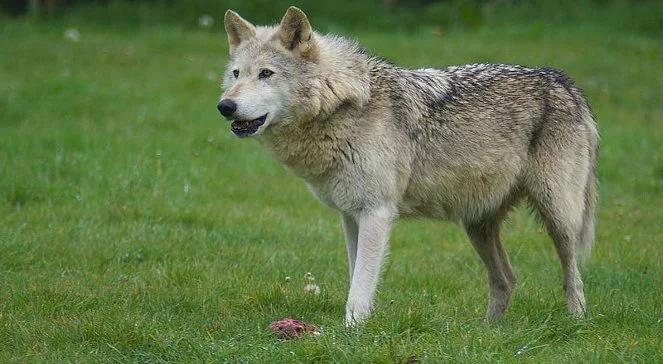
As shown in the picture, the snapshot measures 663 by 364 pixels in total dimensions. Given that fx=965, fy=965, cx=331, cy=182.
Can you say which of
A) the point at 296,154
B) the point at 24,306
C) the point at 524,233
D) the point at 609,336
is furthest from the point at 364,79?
the point at 524,233

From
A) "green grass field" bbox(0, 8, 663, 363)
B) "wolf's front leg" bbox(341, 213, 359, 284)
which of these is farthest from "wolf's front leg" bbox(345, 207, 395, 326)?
"wolf's front leg" bbox(341, 213, 359, 284)

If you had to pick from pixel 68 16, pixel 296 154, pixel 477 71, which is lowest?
pixel 68 16

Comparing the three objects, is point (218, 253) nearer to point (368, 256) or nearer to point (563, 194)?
point (368, 256)

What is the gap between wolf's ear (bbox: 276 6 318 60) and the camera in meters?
5.62

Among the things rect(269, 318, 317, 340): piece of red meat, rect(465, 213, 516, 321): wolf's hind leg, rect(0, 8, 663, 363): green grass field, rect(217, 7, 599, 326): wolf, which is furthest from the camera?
rect(465, 213, 516, 321): wolf's hind leg

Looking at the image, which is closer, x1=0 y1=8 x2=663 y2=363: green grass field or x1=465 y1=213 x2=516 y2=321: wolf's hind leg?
x1=0 y1=8 x2=663 y2=363: green grass field

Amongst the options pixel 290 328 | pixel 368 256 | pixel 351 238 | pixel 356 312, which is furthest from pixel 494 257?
pixel 290 328

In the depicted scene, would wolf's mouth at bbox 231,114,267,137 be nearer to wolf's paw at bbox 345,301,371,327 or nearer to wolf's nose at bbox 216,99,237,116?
wolf's nose at bbox 216,99,237,116

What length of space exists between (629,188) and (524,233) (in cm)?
233

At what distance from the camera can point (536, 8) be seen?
1930cm

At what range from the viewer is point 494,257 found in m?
6.42

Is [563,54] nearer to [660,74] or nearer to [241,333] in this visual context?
[660,74]

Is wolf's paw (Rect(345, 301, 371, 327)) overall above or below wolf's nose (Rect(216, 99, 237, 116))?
below

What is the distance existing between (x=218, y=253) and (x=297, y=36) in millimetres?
2129
